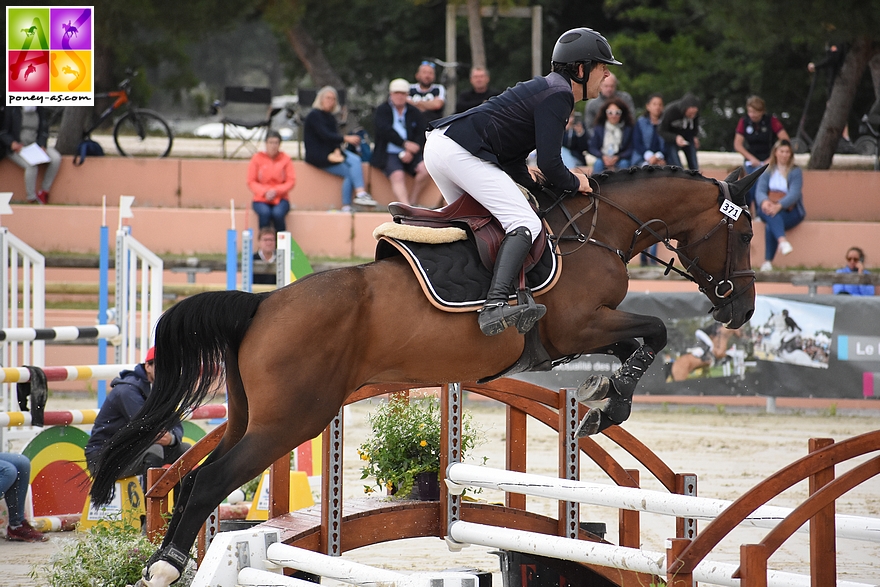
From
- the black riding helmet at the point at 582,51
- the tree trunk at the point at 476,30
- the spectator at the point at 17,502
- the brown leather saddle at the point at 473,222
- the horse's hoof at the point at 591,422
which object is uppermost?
the tree trunk at the point at 476,30

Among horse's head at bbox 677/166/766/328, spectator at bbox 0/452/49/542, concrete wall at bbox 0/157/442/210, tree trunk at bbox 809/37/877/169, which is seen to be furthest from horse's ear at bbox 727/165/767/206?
tree trunk at bbox 809/37/877/169

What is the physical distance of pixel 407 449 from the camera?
4.69m

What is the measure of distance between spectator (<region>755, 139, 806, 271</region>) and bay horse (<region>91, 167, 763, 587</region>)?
25.9ft

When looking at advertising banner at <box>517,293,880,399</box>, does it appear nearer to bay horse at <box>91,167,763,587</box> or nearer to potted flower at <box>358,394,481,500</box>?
potted flower at <box>358,394,481,500</box>

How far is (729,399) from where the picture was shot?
10156mm

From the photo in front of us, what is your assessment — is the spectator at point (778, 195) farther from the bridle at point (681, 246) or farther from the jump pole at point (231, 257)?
the bridle at point (681, 246)

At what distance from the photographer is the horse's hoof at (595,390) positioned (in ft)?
13.8

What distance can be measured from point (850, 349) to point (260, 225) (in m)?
6.30

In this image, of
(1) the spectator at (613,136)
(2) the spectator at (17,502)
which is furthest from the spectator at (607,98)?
(2) the spectator at (17,502)

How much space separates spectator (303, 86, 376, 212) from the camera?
12.3 m

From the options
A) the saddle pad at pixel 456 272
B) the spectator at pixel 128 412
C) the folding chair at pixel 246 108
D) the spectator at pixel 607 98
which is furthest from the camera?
the folding chair at pixel 246 108

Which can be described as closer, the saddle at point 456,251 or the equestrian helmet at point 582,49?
the saddle at point 456,251

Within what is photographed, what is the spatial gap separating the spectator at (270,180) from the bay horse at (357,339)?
24.9 ft

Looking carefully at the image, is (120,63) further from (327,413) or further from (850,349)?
(327,413)
